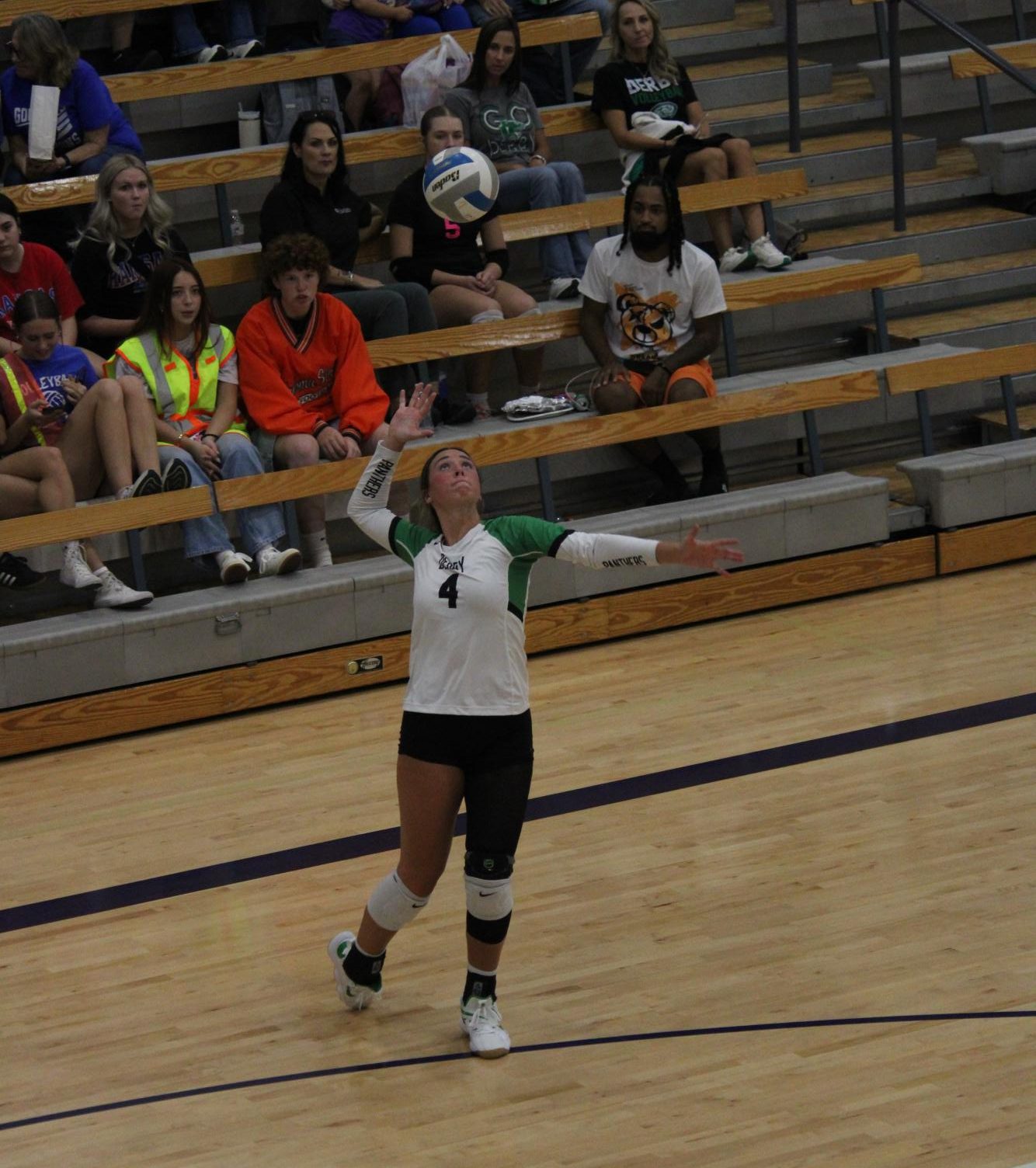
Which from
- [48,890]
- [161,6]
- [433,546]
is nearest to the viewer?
[433,546]

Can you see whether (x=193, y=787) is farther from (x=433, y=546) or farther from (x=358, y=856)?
(x=433, y=546)


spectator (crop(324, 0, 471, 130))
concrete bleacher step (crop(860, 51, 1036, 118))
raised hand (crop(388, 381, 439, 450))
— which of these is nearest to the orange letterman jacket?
spectator (crop(324, 0, 471, 130))

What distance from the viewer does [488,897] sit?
373cm

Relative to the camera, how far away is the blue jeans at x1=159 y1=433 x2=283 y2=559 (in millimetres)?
6078

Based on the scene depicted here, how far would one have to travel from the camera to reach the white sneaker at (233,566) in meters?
5.96

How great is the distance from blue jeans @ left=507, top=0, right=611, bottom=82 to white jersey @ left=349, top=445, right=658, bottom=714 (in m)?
5.11

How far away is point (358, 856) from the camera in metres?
4.80

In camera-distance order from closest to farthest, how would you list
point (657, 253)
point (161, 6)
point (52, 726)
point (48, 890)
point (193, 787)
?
point (48, 890) → point (193, 787) → point (52, 726) → point (657, 253) → point (161, 6)

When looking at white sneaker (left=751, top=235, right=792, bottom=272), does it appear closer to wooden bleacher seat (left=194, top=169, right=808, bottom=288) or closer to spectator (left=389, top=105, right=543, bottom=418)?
wooden bleacher seat (left=194, top=169, right=808, bottom=288)

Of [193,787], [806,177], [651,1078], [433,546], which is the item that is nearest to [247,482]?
[193,787]

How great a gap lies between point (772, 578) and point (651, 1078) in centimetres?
324

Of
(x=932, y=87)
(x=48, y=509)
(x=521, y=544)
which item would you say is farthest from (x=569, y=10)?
(x=521, y=544)

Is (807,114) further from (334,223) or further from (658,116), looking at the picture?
(334,223)

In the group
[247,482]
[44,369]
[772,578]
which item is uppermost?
[44,369]
